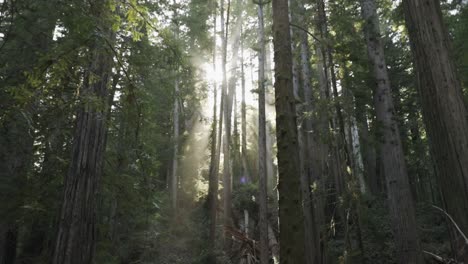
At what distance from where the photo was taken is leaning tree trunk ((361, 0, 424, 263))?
6898 millimetres

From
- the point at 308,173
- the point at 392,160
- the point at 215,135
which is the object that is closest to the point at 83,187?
the point at 392,160

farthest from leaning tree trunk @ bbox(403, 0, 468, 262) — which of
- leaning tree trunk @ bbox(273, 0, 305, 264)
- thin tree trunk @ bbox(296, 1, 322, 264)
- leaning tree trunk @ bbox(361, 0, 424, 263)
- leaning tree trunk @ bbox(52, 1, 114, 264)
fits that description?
thin tree trunk @ bbox(296, 1, 322, 264)

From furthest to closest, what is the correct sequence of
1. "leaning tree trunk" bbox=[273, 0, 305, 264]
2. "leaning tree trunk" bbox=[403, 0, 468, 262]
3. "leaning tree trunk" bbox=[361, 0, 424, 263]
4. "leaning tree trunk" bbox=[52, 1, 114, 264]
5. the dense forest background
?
"leaning tree trunk" bbox=[361, 0, 424, 263], "leaning tree trunk" bbox=[52, 1, 114, 264], "leaning tree trunk" bbox=[273, 0, 305, 264], the dense forest background, "leaning tree trunk" bbox=[403, 0, 468, 262]

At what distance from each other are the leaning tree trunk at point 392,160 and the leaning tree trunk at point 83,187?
654cm

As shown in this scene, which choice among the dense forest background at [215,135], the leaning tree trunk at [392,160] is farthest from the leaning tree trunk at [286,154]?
the leaning tree trunk at [392,160]

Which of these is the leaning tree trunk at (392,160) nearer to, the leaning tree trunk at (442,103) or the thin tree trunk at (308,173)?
the thin tree trunk at (308,173)

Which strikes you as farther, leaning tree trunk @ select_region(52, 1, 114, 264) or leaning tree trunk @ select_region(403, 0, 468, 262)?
leaning tree trunk @ select_region(52, 1, 114, 264)

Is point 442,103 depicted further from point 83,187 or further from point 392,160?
point 392,160

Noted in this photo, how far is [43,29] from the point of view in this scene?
27.6 feet

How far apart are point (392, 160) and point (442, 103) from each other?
5783 millimetres

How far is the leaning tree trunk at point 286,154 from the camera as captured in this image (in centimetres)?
416

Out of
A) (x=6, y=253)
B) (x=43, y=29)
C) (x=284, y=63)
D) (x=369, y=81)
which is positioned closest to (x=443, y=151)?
(x=284, y=63)

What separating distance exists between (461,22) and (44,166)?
14650mm

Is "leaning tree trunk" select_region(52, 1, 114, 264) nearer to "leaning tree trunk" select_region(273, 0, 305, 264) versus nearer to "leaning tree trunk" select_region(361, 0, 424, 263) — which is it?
"leaning tree trunk" select_region(273, 0, 305, 264)
